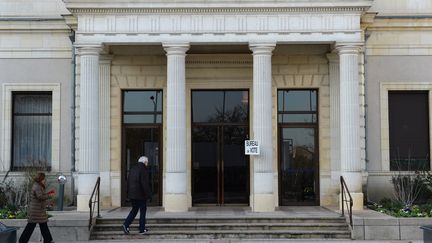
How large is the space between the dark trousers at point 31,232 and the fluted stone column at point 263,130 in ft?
19.2

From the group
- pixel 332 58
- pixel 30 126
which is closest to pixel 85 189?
pixel 30 126

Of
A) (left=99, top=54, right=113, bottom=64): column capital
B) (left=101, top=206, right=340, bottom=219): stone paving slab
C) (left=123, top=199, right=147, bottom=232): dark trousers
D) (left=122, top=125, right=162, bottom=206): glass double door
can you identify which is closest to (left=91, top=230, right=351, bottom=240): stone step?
(left=123, top=199, right=147, bottom=232): dark trousers

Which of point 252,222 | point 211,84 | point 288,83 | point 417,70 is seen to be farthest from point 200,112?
point 417,70

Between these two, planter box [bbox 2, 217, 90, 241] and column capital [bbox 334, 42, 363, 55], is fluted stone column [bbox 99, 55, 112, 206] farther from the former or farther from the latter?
column capital [bbox 334, 42, 363, 55]

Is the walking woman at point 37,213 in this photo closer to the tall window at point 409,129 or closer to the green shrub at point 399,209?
the green shrub at point 399,209

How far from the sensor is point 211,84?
2084 centimetres

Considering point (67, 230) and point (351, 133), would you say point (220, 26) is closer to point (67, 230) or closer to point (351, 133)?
point (351, 133)

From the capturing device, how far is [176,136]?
1823 cm

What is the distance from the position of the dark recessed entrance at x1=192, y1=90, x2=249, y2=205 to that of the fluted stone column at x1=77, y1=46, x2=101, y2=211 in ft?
12.0

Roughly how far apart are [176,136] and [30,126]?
19.0ft

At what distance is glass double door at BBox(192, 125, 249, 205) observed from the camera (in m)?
20.9

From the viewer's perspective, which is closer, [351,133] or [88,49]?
[351,133]

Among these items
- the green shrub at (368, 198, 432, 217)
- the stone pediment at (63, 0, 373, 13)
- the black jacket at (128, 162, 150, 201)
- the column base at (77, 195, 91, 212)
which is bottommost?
the green shrub at (368, 198, 432, 217)

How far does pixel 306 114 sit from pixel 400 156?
3.25 meters
